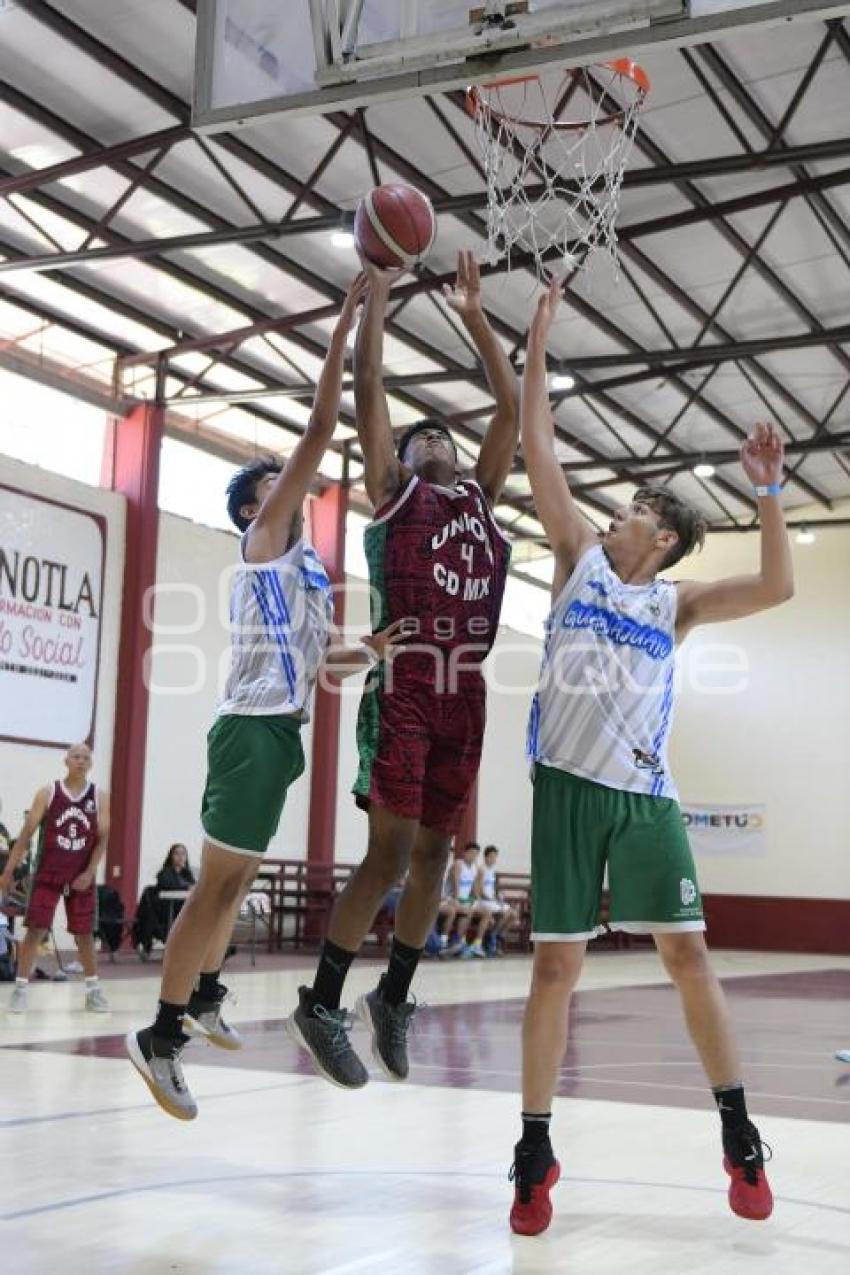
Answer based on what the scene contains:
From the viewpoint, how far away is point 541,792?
15.1ft

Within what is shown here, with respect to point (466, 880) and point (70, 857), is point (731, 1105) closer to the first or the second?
point (70, 857)

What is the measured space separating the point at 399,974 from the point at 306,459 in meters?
1.67

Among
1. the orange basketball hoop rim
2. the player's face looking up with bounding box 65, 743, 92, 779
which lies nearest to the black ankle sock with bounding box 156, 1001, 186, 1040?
the orange basketball hoop rim

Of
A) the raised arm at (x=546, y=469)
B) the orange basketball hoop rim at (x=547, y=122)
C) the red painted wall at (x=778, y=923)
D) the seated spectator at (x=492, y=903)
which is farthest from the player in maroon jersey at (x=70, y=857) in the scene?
the red painted wall at (x=778, y=923)

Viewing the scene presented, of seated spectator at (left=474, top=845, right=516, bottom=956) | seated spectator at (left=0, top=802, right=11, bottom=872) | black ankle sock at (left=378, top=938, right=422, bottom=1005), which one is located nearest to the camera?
black ankle sock at (left=378, top=938, right=422, bottom=1005)

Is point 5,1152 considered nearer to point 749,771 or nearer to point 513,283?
point 513,283

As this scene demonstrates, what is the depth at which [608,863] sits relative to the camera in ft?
15.0

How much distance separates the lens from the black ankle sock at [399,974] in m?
4.89

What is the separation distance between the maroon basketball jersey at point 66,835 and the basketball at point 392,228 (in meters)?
6.64

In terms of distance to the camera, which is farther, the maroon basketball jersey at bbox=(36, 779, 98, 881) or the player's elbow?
the maroon basketball jersey at bbox=(36, 779, 98, 881)

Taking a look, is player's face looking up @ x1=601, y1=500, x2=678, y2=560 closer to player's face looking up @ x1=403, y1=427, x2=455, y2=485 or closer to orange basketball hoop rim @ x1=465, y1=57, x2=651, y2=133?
player's face looking up @ x1=403, y1=427, x2=455, y2=485

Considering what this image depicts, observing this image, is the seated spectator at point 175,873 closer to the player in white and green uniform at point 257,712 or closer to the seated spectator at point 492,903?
the seated spectator at point 492,903

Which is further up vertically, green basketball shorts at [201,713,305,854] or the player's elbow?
the player's elbow

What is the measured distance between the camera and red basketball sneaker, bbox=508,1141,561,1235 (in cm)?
410
